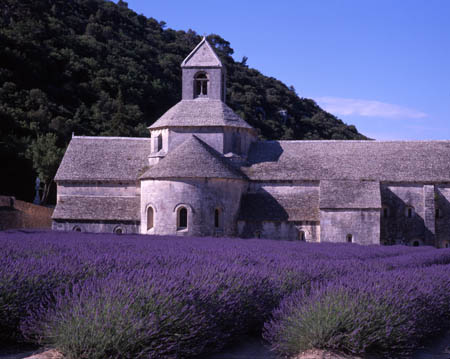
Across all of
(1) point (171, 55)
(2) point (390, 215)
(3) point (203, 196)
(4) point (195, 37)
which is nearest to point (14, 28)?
(1) point (171, 55)

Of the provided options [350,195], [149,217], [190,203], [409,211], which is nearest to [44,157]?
[149,217]

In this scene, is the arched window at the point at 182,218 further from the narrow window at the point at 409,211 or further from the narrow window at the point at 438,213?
the narrow window at the point at 438,213

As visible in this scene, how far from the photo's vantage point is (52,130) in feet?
190

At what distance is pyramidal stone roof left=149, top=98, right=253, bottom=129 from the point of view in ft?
119

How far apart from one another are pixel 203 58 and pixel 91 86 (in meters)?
35.6

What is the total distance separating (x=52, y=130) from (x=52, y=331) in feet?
176

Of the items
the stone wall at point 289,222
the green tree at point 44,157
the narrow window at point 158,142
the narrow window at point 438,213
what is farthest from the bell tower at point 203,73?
the green tree at point 44,157

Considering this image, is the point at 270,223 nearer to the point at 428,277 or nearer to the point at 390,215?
the point at 390,215

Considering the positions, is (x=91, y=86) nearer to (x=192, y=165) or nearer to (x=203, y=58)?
(x=203, y=58)

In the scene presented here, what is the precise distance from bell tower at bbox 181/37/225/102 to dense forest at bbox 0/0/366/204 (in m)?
16.8

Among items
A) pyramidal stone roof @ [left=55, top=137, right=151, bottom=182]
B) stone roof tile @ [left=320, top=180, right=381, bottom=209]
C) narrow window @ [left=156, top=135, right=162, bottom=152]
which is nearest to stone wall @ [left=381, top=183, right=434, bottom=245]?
stone roof tile @ [left=320, top=180, right=381, bottom=209]

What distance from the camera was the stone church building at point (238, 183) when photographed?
32344mm

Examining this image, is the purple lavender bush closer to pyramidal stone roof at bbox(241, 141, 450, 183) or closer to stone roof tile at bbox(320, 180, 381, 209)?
stone roof tile at bbox(320, 180, 381, 209)

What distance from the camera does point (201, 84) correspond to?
38875mm
